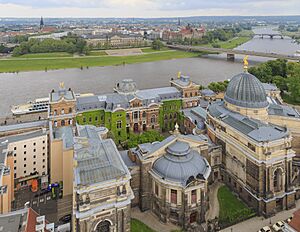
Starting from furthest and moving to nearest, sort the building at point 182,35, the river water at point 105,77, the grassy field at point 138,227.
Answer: the building at point 182,35 → the river water at point 105,77 → the grassy field at point 138,227

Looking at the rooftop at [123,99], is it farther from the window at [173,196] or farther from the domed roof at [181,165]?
the window at [173,196]

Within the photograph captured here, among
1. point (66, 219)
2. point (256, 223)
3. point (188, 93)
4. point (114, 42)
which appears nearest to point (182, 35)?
point (114, 42)

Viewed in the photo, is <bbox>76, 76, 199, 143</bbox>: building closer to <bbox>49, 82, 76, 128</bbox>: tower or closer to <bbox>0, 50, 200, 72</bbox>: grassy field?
<bbox>49, 82, 76, 128</bbox>: tower

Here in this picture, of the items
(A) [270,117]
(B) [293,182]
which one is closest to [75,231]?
(B) [293,182]

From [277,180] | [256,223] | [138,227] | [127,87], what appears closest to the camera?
[138,227]

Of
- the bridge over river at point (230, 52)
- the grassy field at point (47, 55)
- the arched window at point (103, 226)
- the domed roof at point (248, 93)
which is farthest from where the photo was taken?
the grassy field at point (47, 55)

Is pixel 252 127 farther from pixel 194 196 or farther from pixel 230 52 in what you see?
pixel 230 52

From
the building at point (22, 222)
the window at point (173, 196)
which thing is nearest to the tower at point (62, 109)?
the window at point (173, 196)

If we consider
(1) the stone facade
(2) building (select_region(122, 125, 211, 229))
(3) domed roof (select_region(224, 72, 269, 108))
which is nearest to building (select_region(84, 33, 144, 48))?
(3) domed roof (select_region(224, 72, 269, 108))
